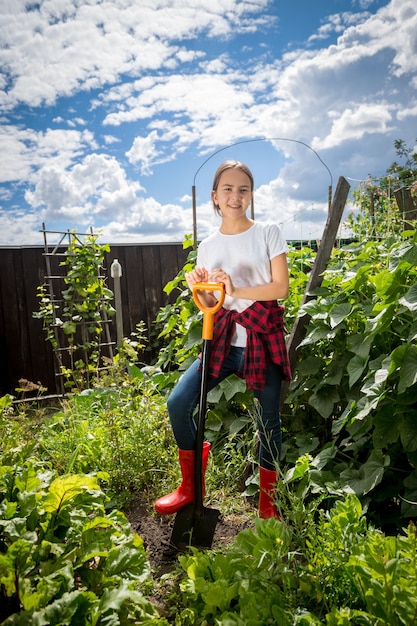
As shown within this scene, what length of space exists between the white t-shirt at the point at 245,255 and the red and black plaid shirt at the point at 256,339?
1.8 inches

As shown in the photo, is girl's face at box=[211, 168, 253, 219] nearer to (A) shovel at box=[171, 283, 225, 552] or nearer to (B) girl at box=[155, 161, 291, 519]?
(B) girl at box=[155, 161, 291, 519]

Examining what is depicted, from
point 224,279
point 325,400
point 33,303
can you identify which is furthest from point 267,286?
point 33,303

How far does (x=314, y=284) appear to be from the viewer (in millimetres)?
2699

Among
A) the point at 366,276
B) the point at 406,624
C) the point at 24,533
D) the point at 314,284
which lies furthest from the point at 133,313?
the point at 406,624

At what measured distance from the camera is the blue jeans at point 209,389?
1.97 metres

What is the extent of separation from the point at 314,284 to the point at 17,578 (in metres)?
1.94

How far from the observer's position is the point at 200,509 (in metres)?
1.96

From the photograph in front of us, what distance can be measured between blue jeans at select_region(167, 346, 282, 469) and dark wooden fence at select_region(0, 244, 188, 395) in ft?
14.9

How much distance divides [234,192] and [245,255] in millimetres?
234

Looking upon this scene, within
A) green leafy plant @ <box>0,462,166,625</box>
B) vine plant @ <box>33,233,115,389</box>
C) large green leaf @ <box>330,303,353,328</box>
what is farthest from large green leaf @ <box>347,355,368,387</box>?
vine plant @ <box>33,233,115,389</box>

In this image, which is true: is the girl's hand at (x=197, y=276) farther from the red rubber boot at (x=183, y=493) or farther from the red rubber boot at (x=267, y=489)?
the red rubber boot at (x=267, y=489)

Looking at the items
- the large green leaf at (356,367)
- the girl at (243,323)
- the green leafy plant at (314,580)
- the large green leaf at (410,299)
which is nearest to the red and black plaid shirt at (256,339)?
the girl at (243,323)

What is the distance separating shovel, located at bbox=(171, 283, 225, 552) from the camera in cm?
188

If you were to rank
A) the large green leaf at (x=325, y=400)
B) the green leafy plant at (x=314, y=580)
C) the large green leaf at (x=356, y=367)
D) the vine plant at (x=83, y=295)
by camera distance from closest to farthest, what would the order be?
the green leafy plant at (x=314, y=580), the large green leaf at (x=356, y=367), the large green leaf at (x=325, y=400), the vine plant at (x=83, y=295)
